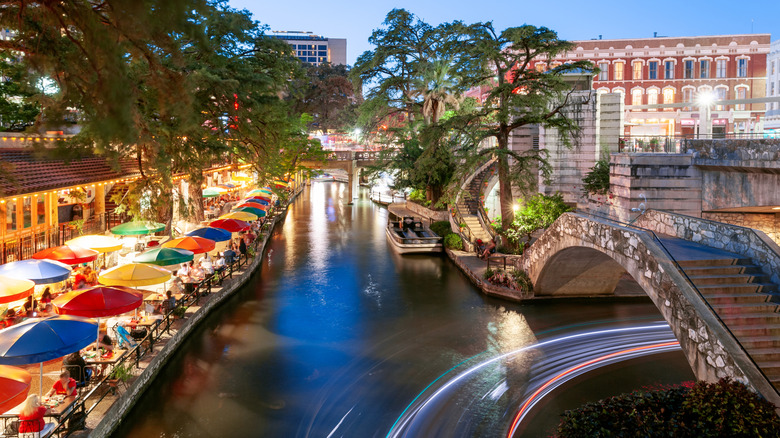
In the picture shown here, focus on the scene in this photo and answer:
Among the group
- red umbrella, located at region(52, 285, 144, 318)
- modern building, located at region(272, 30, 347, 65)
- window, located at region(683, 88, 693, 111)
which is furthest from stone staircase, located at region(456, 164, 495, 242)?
modern building, located at region(272, 30, 347, 65)

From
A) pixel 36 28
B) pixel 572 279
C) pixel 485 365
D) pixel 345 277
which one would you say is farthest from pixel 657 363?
pixel 36 28

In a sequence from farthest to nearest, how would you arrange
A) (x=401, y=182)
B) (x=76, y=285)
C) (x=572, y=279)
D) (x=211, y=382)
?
(x=401, y=182), (x=572, y=279), (x=76, y=285), (x=211, y=382)

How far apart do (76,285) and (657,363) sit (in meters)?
18.8

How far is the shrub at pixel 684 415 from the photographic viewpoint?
9258 mm

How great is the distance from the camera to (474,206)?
3766 centimetres

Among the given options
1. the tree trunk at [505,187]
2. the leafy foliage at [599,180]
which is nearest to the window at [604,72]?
the leafy foliage at [599,180]

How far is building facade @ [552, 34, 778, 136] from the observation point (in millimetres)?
53000

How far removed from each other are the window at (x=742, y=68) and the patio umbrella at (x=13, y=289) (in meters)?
60.0

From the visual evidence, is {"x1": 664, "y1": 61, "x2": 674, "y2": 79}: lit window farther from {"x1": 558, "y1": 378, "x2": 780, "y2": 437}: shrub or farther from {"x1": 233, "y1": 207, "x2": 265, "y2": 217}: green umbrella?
{"x1": 558, "y1": 378, "x2": 780, "y2": 437}: shrub

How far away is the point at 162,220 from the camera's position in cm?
2681

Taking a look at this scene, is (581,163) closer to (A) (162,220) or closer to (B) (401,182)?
(B) (401,182)

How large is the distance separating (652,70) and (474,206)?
3070cm

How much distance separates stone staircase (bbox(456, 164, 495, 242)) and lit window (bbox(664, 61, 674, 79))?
27.1 metres

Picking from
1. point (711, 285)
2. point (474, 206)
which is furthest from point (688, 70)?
point (711, 285)
